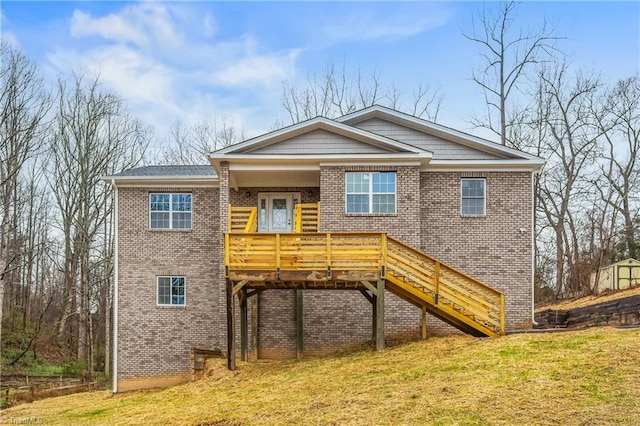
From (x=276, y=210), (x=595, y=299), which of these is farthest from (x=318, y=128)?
(x=595, y=299)

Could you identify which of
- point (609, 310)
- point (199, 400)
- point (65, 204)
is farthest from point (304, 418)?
point (65, 204)

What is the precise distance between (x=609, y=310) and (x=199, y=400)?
10.4 m

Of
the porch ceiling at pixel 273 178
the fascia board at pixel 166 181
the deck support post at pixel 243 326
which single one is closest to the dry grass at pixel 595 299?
the porch ceiling at pixel 273 178

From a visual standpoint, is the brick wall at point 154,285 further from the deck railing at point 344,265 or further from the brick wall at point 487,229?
the brick wall at point 487,229

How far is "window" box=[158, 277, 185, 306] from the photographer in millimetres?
19703

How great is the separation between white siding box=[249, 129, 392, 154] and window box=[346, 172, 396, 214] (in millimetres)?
761

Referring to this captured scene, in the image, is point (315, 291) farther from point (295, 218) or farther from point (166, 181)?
point (166, 181)

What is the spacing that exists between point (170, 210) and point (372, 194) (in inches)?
246

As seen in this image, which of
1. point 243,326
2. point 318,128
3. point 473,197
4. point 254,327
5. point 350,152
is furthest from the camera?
point 473,197

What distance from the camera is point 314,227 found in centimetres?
1873

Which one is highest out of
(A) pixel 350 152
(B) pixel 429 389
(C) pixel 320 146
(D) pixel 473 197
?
Answer: (C) pixel 320 146

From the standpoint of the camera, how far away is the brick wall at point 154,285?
1944cm

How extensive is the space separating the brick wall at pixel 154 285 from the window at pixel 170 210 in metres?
0.17

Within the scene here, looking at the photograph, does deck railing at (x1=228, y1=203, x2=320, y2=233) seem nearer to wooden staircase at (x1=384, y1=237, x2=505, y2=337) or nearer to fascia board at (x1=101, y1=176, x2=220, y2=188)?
fascia board at (x1=101, y1=176, x2=220, y2=188)
